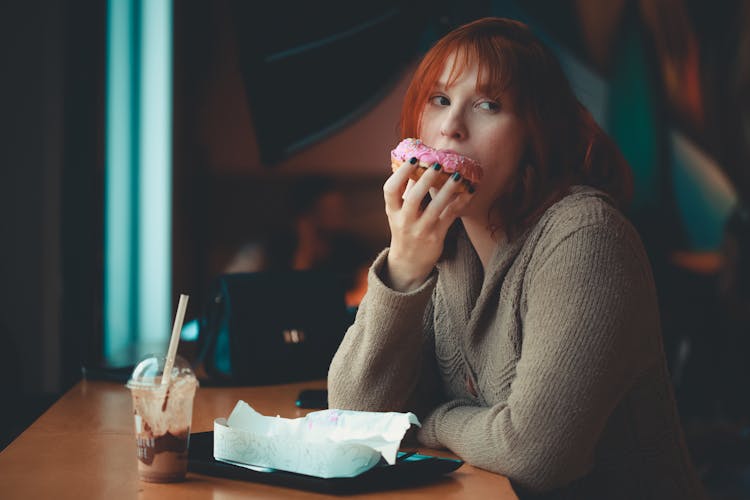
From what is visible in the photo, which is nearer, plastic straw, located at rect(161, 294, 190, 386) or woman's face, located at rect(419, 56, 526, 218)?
plastic straw, located at rect(161, 294, 190, 386)

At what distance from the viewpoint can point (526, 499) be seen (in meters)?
1.09

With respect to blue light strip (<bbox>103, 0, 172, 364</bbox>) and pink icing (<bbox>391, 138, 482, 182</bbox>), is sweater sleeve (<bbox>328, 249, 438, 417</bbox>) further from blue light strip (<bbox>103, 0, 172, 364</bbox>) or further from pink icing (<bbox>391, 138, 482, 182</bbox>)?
blue light strip (<bbox>103, 0, 172, 364</bbox>)

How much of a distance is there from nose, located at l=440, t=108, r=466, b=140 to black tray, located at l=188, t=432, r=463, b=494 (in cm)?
49

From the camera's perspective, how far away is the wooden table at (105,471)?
928 millimetres

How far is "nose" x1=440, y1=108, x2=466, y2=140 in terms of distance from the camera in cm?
125

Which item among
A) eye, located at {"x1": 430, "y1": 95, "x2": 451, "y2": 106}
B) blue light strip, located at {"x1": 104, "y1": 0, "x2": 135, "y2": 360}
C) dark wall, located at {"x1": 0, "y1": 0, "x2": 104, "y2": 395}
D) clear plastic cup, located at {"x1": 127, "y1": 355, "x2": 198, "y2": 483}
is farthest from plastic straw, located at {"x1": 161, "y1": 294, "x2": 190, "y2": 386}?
dark wall, located at {"x1": 0, "y1": 0, "x2": 104, "y2": 395}

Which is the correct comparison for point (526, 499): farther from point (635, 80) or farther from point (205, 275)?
point (635, 80)

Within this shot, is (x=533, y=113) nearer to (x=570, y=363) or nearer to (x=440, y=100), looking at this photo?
(x=440, y=100)

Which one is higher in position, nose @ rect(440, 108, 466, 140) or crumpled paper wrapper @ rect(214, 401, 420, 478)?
nose @ rect(440, 108, 466, 140)

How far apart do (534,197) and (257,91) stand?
5.90 feet

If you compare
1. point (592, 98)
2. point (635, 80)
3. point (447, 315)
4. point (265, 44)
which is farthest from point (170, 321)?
point (635, 80)

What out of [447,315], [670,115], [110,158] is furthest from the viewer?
[670,115]

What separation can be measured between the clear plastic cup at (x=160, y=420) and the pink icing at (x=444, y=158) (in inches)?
18.9

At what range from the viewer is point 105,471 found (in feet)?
3.33
